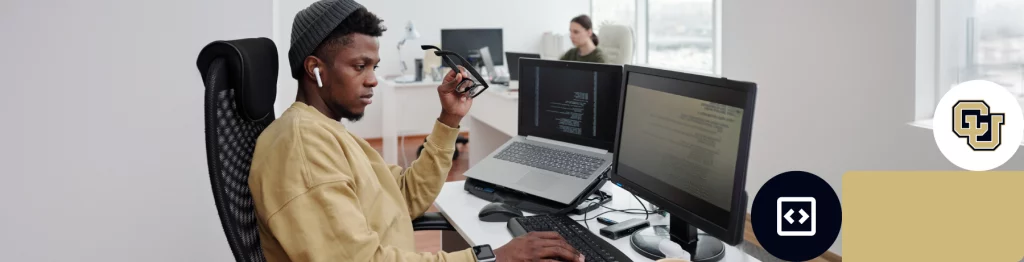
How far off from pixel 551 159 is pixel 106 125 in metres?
1.26

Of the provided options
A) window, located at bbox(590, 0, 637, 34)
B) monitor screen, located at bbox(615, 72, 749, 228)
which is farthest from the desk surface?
window, located at bbox(590, 0, 637, 34)

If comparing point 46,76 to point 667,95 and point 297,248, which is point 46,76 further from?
point 667,95

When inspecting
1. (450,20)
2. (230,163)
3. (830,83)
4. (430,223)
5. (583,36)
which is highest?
(450,20)

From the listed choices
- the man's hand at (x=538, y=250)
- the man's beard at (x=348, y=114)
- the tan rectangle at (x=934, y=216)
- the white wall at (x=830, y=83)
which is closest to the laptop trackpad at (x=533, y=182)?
the man's hand at (x=538, y=250)

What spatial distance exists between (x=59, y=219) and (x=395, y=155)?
3.48 metres

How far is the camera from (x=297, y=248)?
127 cm

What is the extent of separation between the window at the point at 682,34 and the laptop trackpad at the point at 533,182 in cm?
423

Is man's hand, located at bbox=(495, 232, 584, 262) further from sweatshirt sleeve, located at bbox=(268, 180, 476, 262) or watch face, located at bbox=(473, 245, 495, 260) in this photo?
sweatshirt sleeve, located at bbox=(268, 180, 476, 262)

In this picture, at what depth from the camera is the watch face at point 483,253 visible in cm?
143

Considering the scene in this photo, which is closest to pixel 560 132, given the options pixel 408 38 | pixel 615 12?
pixel 408 38

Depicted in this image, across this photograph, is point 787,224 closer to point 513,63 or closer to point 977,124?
point 977,124

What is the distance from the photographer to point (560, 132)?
7.11 feet

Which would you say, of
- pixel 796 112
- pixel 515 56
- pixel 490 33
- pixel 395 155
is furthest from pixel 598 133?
pixel 490 33

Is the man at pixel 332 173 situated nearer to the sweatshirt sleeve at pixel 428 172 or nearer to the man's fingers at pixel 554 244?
the man's fingers at pixel 554 244
